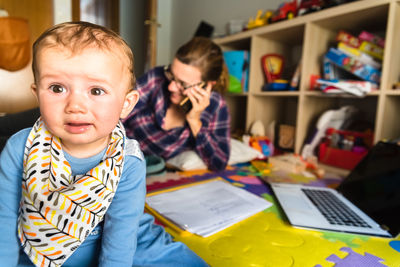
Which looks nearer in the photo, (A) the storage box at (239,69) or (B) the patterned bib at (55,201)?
(B) the patterned bib at (55,201)

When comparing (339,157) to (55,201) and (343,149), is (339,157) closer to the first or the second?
(343,149)

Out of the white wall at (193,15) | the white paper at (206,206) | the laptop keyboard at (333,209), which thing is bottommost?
the white paper at (206,206)

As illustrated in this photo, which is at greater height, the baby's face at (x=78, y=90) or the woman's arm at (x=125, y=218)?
the baby's face at (x=78, y=90)

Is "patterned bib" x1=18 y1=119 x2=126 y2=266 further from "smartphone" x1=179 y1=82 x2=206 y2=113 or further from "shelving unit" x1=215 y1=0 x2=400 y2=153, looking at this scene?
"shelving unit" x1=215 y1=0 x2=400 y2=153

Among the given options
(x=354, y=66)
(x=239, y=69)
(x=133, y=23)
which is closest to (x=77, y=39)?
(x=354, y=66)

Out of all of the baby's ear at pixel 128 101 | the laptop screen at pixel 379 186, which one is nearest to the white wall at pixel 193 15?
the laptop screen at pixel 379 186

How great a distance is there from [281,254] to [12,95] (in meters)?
2.71

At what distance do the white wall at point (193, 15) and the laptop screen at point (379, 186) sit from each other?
1.23 meters

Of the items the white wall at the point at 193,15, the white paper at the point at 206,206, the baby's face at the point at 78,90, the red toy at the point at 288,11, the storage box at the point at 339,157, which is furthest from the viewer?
the white wall at the point at 193,15

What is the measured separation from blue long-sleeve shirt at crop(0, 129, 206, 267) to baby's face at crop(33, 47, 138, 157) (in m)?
0.09

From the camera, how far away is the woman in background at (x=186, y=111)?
1.10 metres

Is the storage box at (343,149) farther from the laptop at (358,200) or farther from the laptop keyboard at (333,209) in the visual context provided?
the laptop keyboard at (333,209)

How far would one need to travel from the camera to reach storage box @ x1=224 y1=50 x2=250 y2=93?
5.42 feet

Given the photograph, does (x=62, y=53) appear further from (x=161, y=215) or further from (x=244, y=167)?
(x=244, y=167)
